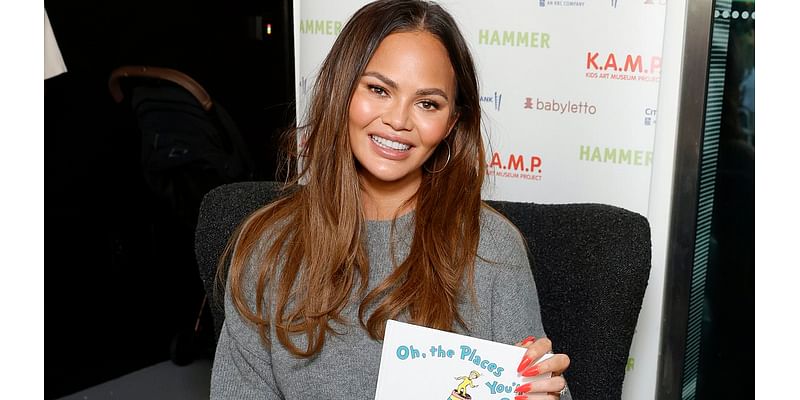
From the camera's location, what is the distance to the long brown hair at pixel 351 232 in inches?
66.4

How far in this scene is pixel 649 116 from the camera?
2.37m

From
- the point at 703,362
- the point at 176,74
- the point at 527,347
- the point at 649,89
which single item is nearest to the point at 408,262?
the point at 527,347

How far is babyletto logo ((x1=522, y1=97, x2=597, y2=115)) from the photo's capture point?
2.42 meters

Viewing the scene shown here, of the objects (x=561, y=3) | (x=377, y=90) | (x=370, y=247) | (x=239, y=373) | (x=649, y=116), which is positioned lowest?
(x=239, y=373)

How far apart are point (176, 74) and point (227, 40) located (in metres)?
0.23

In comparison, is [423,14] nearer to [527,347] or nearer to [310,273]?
[310,273]

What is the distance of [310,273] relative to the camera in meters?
1.72

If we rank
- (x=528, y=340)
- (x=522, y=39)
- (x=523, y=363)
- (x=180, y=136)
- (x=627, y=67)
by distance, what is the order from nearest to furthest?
(x=523, y=363) → (x=528, y=340) → (x=627, y=67) → (x=522, y=39) → (x=180, y=136)

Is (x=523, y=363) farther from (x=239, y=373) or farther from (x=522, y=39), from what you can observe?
(x=522, y=39)

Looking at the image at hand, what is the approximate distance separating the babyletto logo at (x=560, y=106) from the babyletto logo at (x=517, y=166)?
14cm

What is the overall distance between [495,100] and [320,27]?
0.61 metres

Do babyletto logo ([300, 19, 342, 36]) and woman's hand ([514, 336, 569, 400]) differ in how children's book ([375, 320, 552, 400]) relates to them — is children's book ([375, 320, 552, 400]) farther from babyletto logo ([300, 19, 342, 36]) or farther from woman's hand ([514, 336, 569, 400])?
babyletto logo ([300, 19, 342, 36])

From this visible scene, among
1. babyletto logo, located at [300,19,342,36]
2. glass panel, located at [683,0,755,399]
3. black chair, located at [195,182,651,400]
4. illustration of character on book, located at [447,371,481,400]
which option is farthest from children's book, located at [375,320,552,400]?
babyletto logo, located at [300,19,342,36]

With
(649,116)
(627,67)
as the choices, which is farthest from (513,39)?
(649,116)
